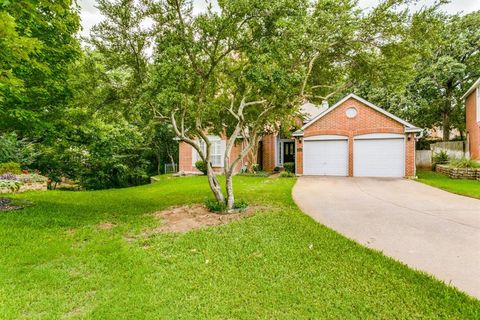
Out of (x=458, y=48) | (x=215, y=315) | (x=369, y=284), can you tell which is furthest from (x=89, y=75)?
(x=458, y=48)

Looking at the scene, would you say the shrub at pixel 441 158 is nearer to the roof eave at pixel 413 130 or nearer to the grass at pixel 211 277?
the roof eave at pixel 413 130

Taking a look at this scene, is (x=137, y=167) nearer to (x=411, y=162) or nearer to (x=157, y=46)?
(x=157, y=46)

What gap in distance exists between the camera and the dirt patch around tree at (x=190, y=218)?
6430 mm

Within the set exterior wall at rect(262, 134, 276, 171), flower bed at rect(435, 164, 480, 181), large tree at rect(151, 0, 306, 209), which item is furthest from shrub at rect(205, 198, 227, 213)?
exterior wall at rect(262, 134, 276, 171)

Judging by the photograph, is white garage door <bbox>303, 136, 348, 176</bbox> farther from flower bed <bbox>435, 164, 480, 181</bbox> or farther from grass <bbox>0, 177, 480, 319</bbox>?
grass <bbox>0, 177, 480, 319</bbox>

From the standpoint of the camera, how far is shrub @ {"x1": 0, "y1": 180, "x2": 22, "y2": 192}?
9.82 meters

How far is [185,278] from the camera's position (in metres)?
3.92

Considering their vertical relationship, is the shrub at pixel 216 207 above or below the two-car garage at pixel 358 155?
below

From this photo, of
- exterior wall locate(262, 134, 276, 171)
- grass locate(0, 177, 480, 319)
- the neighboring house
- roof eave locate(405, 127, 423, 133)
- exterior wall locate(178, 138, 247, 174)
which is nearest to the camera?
grass locate(0, 177, 480, 319)

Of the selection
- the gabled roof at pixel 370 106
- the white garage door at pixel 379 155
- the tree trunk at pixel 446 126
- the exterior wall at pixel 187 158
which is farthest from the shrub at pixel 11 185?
the tree trunk at pixel 446 126

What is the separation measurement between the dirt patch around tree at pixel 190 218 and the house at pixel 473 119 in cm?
1889

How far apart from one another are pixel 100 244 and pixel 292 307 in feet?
13.2

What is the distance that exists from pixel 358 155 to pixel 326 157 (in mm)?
1848

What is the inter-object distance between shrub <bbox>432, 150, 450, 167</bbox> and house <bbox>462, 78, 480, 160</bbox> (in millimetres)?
1702
